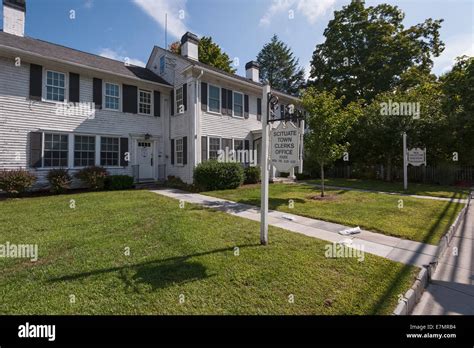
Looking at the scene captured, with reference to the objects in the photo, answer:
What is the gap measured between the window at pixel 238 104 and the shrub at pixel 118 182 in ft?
24.4

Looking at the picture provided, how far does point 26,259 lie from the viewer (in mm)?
4055

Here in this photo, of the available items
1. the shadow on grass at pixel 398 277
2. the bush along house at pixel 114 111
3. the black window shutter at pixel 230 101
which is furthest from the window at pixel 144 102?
the shadow on grass at pixel 398 277

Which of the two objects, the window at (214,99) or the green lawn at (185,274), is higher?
the window at (214,99)

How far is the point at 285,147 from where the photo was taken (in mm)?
4508

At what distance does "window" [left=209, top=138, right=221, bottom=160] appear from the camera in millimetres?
14023

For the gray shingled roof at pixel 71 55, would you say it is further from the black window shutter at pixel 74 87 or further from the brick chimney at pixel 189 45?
the brick chimney at pixel 189 45

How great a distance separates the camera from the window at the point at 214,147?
14023 mm

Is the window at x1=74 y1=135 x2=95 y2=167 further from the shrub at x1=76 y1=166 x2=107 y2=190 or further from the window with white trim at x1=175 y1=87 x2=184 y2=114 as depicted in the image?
the window with white trim at x1=175 y1=87 x2=184 y2=114

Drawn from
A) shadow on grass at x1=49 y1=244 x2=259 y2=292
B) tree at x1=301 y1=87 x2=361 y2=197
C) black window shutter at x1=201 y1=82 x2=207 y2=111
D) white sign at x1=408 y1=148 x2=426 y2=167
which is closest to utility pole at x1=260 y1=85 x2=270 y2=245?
shadow on grass at x1=49 y1=244 x2=259 y2=292

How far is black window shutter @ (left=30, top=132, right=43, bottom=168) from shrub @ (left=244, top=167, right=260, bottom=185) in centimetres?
987

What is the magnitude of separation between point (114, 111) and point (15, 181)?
18.0 ft

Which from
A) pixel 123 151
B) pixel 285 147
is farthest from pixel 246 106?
pixel 285 147

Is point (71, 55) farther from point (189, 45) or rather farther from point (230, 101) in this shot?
point (230, 101)

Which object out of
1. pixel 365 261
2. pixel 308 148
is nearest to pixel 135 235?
pixel 365 261
